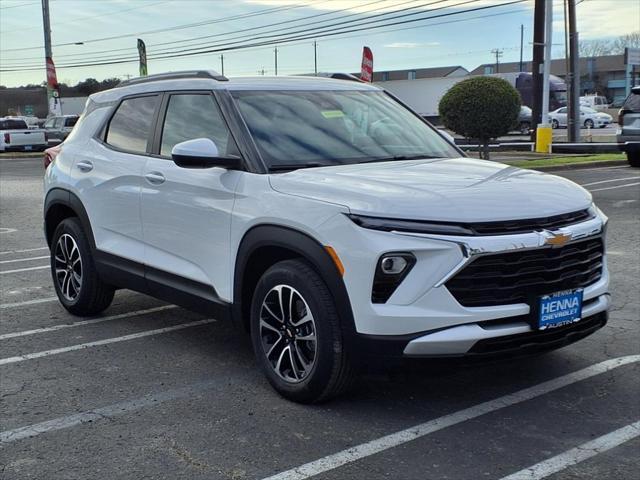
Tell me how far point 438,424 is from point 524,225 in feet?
3.69

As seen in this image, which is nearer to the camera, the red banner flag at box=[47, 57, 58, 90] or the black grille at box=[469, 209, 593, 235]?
the black grille at box=[469, 209, 593, 235]

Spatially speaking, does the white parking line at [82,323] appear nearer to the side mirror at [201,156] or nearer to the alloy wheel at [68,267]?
the alloy wheel at [68,267]

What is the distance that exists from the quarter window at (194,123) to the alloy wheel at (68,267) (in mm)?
1464

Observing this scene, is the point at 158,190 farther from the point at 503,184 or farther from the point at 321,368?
the point at 503,184

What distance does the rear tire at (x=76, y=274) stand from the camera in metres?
6.14

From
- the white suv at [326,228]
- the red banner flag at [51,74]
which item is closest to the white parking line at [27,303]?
the white suv at [326,228]

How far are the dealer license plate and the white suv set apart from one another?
0.01 meters

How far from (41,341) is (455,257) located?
3430mm

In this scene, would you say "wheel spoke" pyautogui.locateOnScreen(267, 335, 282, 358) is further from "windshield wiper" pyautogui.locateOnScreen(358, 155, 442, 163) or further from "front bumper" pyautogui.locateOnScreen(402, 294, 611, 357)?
"windshield wiper" pyautogui.locateOnScreen(358, 155, 442, 163)

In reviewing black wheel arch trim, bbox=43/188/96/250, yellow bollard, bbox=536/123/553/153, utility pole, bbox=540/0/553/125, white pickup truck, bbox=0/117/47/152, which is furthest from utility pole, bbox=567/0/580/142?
black wheel arch trim, bbox=43/188/96/250

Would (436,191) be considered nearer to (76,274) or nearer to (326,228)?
(326,228)

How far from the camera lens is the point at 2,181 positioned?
21328 millimetres

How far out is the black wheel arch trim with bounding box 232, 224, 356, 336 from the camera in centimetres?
391

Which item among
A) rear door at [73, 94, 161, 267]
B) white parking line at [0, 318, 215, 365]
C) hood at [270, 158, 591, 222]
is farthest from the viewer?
rear door at [73, 94, 161, 267]
